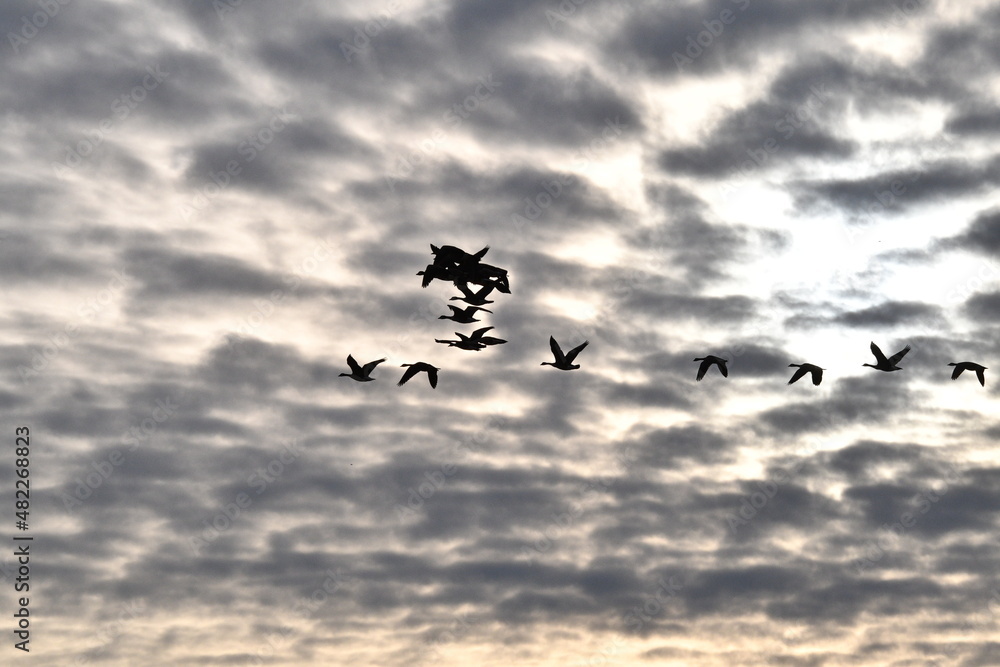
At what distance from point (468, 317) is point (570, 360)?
7.89m

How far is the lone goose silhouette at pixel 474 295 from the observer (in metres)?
72.3

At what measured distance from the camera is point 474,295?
7306 cm

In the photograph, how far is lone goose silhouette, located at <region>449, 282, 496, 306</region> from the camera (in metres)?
72.3

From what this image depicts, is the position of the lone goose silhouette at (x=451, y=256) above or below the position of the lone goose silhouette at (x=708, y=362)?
Answer: above

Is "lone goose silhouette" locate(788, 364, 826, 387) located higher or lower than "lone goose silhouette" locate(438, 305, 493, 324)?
lower

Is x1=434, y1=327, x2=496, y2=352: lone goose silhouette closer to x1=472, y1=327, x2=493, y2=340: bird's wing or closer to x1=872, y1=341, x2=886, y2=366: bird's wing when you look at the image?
x1=472, y1=327, x2=493, y2=340: bird's wing

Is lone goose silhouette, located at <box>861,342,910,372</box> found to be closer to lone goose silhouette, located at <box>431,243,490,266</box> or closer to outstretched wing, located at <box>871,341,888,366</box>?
outstretched wing, located at <box>871,341,888,366</box>

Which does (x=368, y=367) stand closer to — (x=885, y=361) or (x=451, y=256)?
(x=451, y=256)

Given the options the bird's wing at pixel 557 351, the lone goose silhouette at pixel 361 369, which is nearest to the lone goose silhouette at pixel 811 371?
the bird's wing at pixel 557 351

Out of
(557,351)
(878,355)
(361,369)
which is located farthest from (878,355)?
(361,369)

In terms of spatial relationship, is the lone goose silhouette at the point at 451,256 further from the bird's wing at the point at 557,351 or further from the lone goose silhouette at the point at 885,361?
the lone goose silhouette at the point at 885,361

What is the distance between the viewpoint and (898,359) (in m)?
70.1

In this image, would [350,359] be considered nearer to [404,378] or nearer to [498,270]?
[404,378]

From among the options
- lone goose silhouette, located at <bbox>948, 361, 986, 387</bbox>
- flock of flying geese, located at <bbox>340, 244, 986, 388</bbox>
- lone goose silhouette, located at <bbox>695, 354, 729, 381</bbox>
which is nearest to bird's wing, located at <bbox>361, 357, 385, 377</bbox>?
flock of flying geese, located at <bbox>340, 244, 986, 388</bbox>
